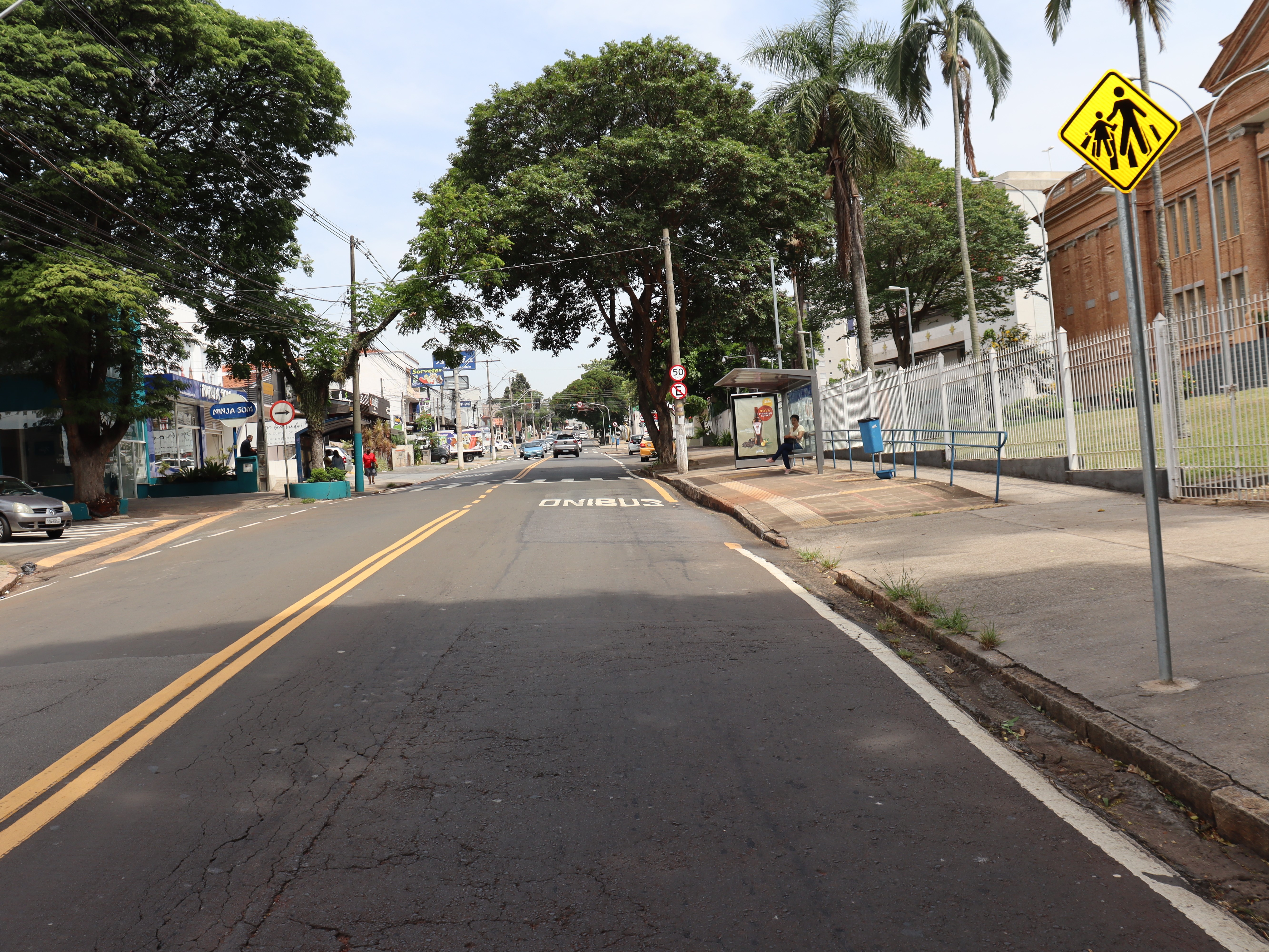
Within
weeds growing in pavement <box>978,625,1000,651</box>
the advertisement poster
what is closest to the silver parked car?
the advertisement poster

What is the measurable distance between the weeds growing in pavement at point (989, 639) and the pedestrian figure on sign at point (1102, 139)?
9.85 ft

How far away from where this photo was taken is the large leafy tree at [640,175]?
31781 millimetres

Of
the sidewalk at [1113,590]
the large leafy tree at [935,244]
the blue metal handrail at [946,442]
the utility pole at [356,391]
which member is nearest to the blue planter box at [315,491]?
the utility pole at [356,391]

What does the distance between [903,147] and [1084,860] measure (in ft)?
108

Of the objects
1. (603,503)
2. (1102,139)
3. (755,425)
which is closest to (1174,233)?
(755,425)

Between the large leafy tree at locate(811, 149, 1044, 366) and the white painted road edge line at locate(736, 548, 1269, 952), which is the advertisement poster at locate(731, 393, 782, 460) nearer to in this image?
the large leafy tree at locate(811, 149, 1044, 366)

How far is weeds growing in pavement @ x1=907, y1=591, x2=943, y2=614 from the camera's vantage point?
7.86 metres

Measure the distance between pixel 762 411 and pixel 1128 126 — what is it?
24.5 m

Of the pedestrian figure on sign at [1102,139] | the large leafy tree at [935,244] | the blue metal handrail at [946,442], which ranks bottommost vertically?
the blue metal handrail at [946,442]

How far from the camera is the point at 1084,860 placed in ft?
12.2

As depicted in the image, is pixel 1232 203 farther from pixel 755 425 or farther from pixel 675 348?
pixel 675 348

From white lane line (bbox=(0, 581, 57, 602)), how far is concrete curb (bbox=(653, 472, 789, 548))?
31.2ft

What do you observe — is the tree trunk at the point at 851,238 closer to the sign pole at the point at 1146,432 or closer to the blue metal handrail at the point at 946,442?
the blue metal handrail at the point at 946,442

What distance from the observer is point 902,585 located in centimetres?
904
